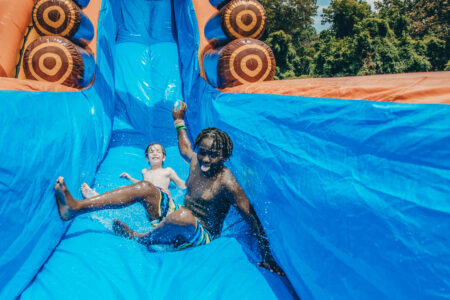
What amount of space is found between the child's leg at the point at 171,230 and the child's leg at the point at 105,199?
0.17m

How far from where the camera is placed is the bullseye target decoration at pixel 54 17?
2.78m

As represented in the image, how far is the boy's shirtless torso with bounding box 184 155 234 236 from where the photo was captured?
173cm

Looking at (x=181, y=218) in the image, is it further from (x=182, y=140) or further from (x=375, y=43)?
(x=375, y=43)

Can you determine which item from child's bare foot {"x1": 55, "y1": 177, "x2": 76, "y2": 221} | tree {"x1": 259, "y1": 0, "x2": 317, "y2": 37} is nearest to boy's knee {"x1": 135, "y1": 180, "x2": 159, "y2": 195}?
child's bare foot {"x1": 55, "y1": 177, "x2": 76, "y2": 221}

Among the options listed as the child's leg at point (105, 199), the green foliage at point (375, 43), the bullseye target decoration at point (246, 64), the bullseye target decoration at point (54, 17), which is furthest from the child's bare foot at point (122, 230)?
the green foliage at point (375, 43)

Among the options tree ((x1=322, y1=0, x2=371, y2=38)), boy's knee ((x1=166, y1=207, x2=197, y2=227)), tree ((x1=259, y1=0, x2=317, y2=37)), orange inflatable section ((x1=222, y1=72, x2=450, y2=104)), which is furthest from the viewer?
tree ((x1=259, y1=0, x2=317, y2=37))

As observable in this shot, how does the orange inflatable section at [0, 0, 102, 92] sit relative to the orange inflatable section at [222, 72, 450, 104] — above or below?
above

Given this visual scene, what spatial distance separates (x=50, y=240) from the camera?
5.09ft

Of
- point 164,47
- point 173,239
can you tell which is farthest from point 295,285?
point 164,47

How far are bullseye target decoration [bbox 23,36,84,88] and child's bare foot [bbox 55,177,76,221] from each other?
132cm

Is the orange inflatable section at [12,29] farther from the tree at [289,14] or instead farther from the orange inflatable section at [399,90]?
the tree at [289,14]

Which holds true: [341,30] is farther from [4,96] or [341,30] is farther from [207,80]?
[4,96]

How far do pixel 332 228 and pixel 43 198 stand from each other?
4.27ft

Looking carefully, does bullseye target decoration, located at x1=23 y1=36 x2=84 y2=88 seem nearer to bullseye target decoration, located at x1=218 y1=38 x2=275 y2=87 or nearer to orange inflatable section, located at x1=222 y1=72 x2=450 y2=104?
bullseye target decoration, located at x1=218 y1=38 x2=275 y2=87
